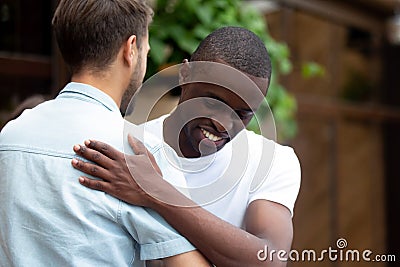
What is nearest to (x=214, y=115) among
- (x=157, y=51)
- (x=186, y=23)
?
(x=157, y=51)

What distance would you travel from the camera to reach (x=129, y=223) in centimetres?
138

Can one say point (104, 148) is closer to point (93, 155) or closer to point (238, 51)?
point (93, 155)

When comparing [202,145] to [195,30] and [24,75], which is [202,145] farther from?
[24,75]

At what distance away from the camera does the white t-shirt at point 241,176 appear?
163 cm

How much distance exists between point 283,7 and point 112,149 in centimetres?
386

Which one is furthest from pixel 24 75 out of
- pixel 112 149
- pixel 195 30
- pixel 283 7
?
pixel 112 149

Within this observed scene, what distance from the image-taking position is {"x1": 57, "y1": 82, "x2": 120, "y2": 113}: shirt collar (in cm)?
148

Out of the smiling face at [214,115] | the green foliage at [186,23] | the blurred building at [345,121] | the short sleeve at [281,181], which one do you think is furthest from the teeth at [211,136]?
the blurred building at [345,121]

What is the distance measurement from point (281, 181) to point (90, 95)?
1.65 ft

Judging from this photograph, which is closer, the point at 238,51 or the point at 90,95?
the point at 90,95

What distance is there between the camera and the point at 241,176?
1.68 metres

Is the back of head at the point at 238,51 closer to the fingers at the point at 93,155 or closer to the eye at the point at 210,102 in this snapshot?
the eye at the point at 210,102

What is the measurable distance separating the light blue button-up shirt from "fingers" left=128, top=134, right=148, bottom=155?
0.02 meters

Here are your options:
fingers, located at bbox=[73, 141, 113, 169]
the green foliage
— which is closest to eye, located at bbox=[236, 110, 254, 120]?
fingers, located at bbox=[73, 141, 113, 169]
